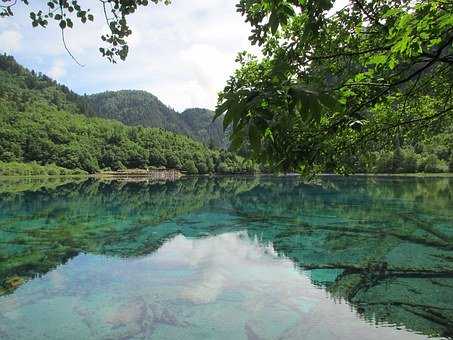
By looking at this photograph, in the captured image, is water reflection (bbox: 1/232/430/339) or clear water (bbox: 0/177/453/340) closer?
water reflection (bbox: 1/232/430/339)

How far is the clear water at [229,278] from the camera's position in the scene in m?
13.7

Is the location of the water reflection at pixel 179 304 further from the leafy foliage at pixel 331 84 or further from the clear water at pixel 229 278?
the leafy foliage at pixel 331 84

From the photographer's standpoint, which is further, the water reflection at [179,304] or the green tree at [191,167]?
the green tree at [191,167]

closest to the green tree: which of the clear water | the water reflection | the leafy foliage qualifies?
the clear water

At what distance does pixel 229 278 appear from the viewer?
1967cm

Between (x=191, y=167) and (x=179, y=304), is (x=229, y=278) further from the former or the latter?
(x=191, y=167)

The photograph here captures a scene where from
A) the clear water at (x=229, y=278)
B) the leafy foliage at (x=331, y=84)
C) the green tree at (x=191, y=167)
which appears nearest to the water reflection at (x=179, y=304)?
the clear water at (x=229, y=278)

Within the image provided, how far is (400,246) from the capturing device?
25078 mm

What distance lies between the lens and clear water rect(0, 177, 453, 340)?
1366 cm

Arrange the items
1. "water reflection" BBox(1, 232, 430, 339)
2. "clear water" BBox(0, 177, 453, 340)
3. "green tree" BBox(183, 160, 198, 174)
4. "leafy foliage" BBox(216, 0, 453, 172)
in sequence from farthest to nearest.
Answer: "green tree" BBox(183, 160, 198, 174) < "clear water" BBox(0, 177, 453, 340) < "water reflection" BBox(1, 232, 430, 339) < "leafy foliage" BBox(216, 0, 453, 172)

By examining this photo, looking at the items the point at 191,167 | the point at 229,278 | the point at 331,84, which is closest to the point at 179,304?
the point at 229,278

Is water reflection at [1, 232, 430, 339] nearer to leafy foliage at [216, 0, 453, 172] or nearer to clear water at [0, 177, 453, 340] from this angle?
clear water at [0, 177, 453, 340]

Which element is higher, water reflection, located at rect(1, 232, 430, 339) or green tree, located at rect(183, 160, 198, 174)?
green tree, located at rect(183, 160, 198, 174)

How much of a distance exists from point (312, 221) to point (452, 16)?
32693 millimetres
